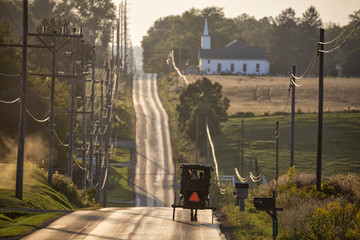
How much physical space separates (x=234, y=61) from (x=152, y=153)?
97842 mm

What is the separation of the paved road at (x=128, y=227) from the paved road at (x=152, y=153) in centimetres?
3901

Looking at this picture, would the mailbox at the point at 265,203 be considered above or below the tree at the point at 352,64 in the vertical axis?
below

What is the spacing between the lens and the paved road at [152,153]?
7719 centimetres

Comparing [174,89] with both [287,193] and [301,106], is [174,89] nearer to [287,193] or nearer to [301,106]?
[301,106]

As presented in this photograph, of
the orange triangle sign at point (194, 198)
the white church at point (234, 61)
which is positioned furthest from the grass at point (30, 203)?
the white church at point (234, 61)

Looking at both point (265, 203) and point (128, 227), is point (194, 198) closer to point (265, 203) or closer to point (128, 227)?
point (128, 227)

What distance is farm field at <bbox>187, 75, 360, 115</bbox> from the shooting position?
131 m

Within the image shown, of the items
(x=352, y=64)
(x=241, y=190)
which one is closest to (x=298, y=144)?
(x=241, y=190)

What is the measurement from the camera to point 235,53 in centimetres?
19588

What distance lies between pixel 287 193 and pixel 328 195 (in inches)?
78.8

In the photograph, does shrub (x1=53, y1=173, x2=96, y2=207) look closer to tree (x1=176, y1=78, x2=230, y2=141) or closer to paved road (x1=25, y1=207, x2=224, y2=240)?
paved road (x1=25, y1=207, x2=224, y2=240)

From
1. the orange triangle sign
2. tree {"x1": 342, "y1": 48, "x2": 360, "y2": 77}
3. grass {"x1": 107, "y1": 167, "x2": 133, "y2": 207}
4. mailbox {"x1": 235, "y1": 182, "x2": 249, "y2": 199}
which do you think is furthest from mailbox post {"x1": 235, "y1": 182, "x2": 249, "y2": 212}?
tree {"x1": 342, "y1": 48, "x2": 360, "y2": 77}

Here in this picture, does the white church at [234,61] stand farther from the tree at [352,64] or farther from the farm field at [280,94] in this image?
the tree at [352,64]

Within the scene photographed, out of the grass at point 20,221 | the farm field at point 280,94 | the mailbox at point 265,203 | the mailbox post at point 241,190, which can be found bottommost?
the grass at point 20,221
